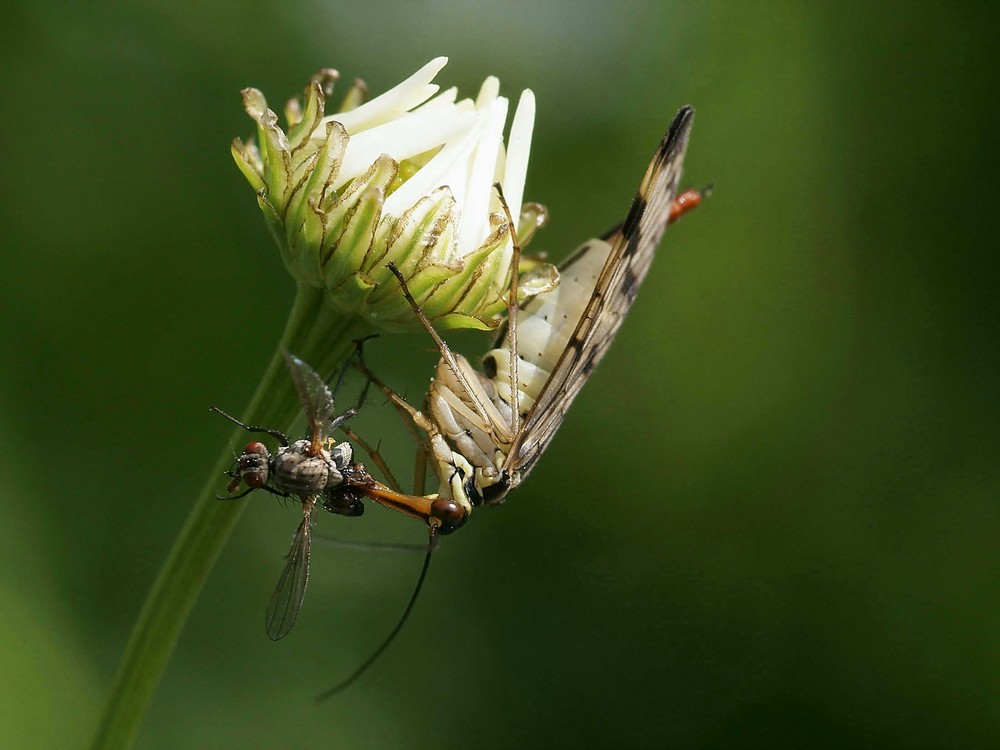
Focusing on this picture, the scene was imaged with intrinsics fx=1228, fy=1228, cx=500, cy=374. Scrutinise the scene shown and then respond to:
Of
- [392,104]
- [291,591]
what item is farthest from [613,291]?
[291,591]

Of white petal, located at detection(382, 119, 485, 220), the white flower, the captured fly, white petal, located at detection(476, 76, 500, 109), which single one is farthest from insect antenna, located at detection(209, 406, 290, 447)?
white petal, located at detection(476, 76, 500, 109)

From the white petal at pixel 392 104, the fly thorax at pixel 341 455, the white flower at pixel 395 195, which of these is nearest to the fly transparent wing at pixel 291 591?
the fly thorax at pixel 341 455

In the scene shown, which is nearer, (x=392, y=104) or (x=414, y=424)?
(x=392, y=104)

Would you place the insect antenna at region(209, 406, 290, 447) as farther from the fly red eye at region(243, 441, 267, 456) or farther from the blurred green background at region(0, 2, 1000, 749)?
the blurred green background at region(0, 2, 1000, 749)

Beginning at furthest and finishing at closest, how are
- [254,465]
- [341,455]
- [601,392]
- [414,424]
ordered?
[601,392] < [414,424] < [341,455] < [254,465]

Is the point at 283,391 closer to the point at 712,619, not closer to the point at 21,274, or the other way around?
the point at 21,274

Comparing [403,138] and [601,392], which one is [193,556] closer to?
[403,138]
